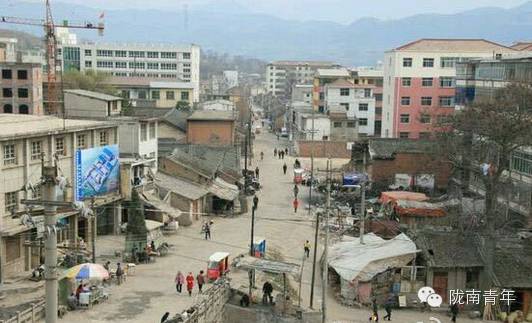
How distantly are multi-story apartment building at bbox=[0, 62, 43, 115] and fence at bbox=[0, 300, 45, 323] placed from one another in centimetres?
4877

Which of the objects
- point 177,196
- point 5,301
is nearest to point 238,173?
point 177,196

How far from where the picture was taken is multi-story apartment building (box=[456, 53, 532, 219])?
115ft

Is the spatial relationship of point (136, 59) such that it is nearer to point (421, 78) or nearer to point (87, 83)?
point (87, 83)

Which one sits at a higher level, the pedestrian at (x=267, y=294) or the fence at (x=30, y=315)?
the fence at (x=30, y=315)

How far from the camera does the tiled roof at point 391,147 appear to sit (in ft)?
153

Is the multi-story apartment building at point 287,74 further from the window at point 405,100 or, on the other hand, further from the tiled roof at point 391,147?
the tiled roof at point 391,147

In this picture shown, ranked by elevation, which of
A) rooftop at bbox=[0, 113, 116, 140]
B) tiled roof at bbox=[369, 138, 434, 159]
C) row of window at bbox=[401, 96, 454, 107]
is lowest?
tiled roof at bbox=[369, 138, 434, 159]

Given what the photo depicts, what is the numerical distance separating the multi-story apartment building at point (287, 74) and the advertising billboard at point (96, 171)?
11856 cm

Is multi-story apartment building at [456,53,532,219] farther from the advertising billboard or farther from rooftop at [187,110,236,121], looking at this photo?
rooftop at [187,110,236,121]

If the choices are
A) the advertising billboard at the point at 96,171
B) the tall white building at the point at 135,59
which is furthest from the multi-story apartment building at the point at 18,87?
the tall white building at the point at 135,59

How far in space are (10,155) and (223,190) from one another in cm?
1720

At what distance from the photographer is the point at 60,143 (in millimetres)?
28797

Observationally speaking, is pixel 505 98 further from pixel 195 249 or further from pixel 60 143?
pixel 60 143

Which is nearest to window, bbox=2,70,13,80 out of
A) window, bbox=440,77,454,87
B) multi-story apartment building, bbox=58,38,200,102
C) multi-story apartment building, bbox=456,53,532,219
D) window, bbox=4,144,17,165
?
multi-story apartment building, bbox=456,53,532,219
